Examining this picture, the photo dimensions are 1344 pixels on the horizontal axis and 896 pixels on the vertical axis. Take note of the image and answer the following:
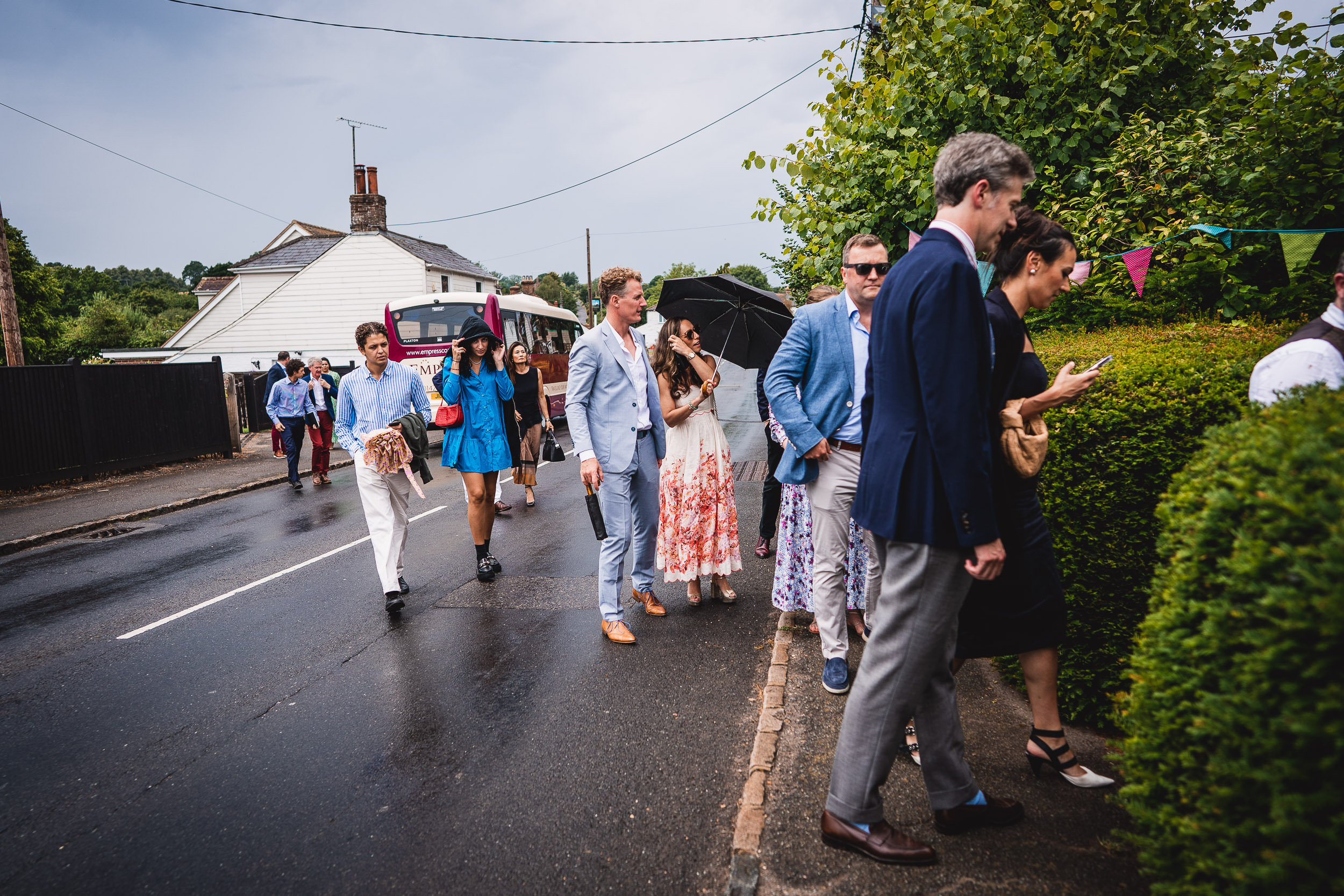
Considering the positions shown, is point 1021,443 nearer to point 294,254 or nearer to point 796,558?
point 796,558

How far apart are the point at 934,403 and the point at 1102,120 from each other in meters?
5.04

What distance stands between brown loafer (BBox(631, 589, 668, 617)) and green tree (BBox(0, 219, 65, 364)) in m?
44.1

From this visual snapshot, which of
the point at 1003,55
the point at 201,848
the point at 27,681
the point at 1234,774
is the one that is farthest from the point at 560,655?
the point at 1003,55

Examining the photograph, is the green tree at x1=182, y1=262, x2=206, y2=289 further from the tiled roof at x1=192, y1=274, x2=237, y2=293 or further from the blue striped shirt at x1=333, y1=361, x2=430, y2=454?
the blue striped shirt at x1=333, y1=361, x2=430, y2=454

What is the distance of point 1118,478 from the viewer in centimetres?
289

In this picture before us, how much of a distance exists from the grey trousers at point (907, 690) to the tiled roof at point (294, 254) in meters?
37.4

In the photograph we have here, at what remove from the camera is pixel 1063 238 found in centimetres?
262

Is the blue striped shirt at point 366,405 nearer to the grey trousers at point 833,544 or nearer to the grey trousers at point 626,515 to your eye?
the grey trousers at point 626,515

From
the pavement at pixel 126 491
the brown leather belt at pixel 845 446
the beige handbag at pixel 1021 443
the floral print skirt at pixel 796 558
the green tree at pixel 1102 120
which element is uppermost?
the green tree at pixel 1102 120

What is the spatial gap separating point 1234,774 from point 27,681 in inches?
236

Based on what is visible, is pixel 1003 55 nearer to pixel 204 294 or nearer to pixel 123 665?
pixel 123 665

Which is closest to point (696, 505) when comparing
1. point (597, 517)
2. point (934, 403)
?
point (597, 517)

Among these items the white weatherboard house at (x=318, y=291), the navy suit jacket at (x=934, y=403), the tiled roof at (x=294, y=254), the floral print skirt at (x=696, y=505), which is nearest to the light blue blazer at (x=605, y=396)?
the floral print skirt at (x=696, y=505)

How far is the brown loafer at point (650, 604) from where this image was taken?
5082mm
